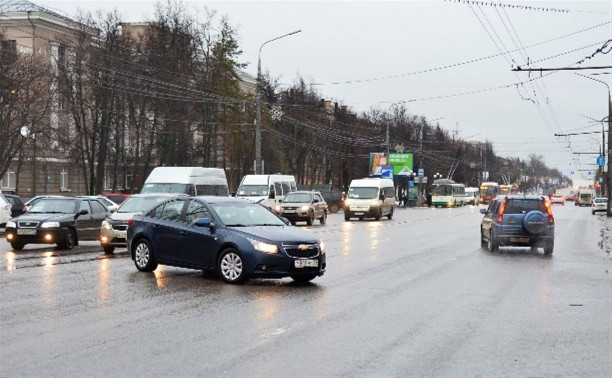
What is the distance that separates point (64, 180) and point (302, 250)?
58.3 metres

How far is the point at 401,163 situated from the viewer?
92.4m

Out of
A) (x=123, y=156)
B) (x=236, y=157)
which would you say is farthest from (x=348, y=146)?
(x=123, y=156)

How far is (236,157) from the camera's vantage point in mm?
68875

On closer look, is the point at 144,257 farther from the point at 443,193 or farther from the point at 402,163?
the point at 443,193

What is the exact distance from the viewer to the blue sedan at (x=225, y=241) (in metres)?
14.3

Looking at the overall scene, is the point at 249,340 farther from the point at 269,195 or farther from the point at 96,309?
the point at 269,195

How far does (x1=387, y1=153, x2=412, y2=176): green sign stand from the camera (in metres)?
92.0

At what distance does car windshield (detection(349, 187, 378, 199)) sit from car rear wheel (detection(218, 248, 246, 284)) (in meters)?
35.4

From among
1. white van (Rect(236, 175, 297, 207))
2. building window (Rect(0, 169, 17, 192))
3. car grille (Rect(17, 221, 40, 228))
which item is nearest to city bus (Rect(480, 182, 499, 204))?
building window (Rect(0, 169, 17, 192))

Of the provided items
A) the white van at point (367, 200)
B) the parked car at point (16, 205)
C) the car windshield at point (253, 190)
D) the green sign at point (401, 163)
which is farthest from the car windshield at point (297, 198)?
the green sign at point (401, 163)

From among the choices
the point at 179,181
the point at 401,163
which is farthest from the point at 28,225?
the point at 401,163

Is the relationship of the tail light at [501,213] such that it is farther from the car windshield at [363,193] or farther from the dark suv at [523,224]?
the car windshield at [363,193]

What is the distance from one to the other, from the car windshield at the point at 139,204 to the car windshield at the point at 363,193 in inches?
1072

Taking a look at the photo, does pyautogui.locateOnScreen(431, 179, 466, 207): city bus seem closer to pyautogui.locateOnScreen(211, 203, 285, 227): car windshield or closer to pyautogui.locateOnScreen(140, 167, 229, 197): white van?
pyautogui.locateOnScreen(140, 167, 229, 197): white van
